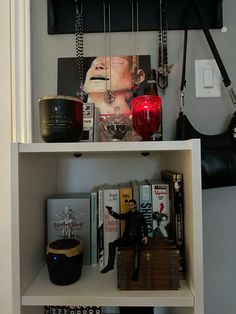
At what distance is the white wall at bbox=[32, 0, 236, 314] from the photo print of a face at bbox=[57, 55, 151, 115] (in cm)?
3

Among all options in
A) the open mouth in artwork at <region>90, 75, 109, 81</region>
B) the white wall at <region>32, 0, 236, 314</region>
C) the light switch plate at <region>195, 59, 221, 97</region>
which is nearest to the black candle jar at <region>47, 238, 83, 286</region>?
the white wall at <region>32, 0, 236, 314</region>

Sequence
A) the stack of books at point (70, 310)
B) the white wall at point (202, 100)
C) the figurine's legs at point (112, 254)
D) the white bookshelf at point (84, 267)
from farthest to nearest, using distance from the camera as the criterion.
A: the white wall at point (202, 100) < the stack of books at point (70, 310) < the figurine's legs at point (112, 254) < the white bookshelf at point (84, 267)

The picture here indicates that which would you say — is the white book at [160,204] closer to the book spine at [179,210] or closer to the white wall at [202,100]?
the book spine at [179,210]

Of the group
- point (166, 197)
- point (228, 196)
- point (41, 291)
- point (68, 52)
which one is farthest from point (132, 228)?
point (68, 52)

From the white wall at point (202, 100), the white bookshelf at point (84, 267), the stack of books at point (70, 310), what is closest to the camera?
the white bookshelf at point (84, 267)

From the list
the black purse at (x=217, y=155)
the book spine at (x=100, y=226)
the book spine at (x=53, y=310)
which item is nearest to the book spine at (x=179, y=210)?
the black purse at (x=217, y=155)

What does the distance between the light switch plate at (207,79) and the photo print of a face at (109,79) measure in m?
0.18

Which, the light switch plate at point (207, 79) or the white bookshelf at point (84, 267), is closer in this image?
the white bookshelf at point (84, 267)

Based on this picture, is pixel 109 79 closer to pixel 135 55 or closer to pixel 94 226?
pixel 135 55

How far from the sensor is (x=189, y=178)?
→ 24.9 inches

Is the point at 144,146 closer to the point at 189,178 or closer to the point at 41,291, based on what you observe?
the point at 189,178

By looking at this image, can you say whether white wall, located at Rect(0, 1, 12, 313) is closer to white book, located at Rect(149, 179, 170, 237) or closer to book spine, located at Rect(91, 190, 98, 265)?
book spine, located at Rect(91, 190, 98, 265)

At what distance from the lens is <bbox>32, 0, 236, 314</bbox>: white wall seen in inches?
36.3

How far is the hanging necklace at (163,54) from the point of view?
0.93 meters
